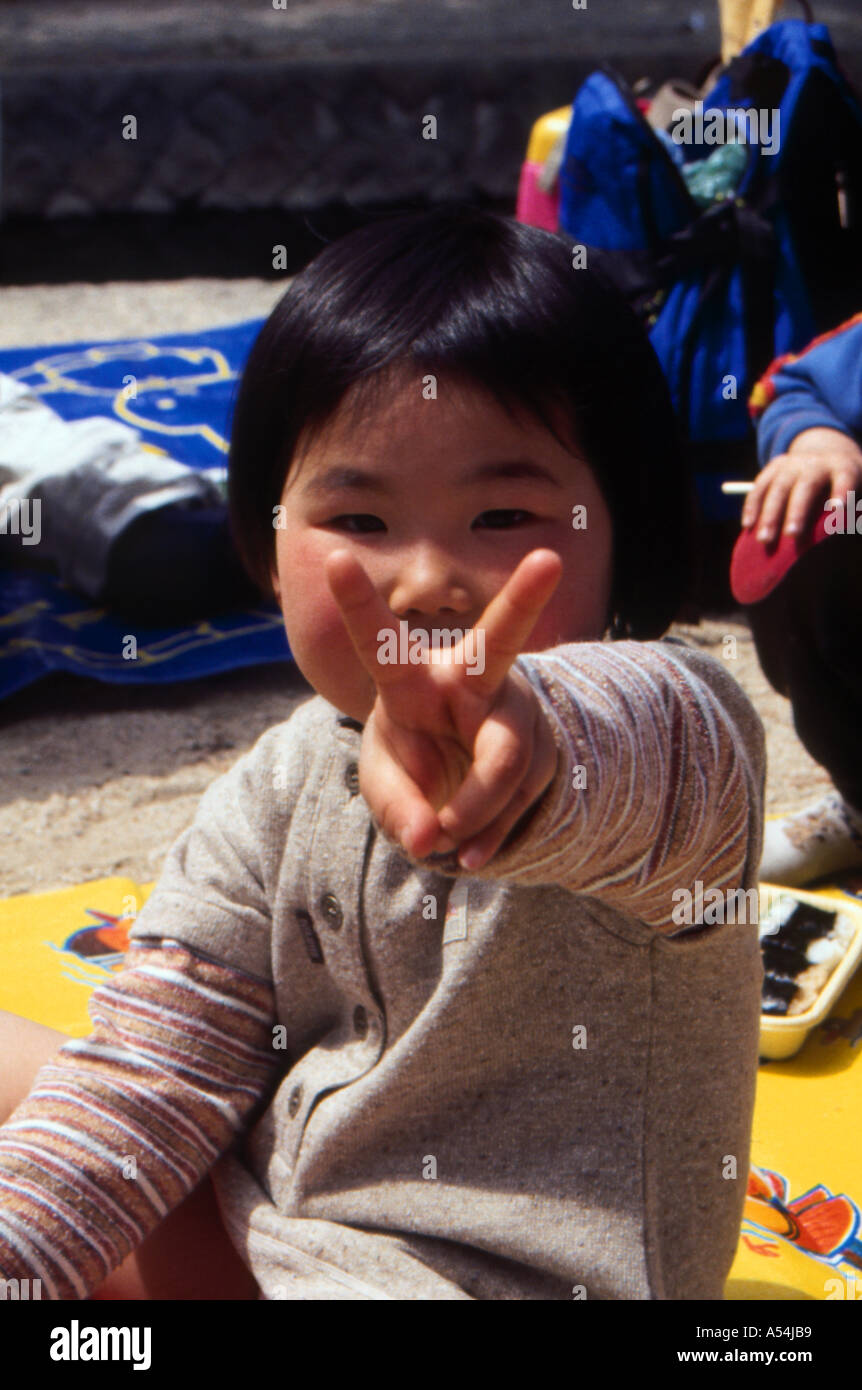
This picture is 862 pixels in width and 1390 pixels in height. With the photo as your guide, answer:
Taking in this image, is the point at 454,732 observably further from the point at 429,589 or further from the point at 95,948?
the point at 95,948

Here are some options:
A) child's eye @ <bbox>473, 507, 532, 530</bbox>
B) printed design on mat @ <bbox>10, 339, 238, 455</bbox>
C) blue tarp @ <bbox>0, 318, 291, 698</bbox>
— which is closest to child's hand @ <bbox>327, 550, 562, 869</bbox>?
child's eye @ <bbox>473, 507, 532, 530</bbox>

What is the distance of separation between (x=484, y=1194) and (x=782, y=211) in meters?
2.41

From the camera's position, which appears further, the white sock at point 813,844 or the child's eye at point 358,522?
the white sock at point 813,844

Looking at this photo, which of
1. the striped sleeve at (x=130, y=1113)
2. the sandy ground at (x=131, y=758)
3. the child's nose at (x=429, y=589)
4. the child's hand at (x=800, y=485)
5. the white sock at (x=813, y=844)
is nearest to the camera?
the child's nose at (x=429, y=589)

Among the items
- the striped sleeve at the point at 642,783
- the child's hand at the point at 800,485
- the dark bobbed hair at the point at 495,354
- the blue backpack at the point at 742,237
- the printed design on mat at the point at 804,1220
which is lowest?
the printed design on mat at the point at 804,1220

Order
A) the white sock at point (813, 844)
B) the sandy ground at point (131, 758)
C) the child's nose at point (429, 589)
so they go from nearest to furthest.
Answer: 1. the child's nose at point (429, 589)
2. the white sock at point (813, 844)
3. the sandy ground at point (131, 758)

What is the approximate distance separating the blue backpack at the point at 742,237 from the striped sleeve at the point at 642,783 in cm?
204

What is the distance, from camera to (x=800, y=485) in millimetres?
1698

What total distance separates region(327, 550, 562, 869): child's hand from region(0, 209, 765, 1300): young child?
0.34 ft

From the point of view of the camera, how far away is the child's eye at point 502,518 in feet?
2.81

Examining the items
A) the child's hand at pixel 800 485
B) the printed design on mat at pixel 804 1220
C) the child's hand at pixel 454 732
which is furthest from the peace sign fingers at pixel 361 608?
the child's hand at pixel 800 485

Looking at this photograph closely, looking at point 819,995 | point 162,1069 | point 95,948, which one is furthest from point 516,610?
point 95,948

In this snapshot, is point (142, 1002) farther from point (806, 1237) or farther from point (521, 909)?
point (806, 1237)

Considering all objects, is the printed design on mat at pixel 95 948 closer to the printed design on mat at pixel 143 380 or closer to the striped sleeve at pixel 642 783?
the striped sleeve at pixel 642 783
